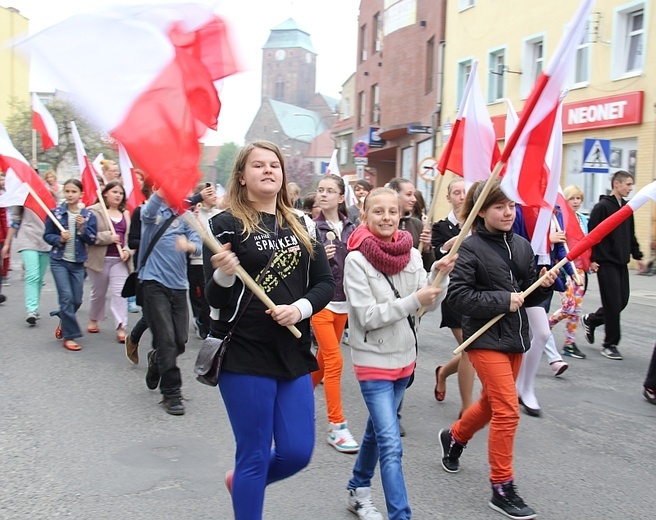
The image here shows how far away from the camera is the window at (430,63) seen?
30453mm

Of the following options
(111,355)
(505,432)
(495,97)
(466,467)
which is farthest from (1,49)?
(495,97)

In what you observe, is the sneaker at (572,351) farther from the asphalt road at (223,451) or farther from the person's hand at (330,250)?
the person's hand at (330,250)

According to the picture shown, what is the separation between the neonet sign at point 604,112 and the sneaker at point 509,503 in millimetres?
15842

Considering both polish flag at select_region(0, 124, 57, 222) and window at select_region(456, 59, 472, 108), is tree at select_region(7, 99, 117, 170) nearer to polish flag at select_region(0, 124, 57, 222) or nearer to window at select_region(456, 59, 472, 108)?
window at select_region(456, 59, 472, 108)

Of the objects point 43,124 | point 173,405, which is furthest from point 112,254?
point 43,124

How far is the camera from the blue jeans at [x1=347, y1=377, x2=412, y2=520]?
11.5ft

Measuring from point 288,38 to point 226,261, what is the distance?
133m

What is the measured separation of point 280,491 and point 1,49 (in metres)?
2.72

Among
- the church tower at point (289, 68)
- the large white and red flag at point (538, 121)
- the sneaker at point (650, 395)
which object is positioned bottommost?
the sneaker at point (650, 395)

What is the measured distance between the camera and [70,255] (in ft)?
26.9

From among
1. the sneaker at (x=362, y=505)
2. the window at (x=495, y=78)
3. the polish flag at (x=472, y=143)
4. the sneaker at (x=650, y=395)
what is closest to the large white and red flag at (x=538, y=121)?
the polish flag at (x=472, y=143)

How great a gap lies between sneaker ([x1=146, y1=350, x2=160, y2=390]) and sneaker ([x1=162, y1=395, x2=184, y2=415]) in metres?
0.45

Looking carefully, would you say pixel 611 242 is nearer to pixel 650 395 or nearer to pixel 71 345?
pixel 650 395

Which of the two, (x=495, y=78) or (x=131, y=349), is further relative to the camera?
(x=495, y=78)
